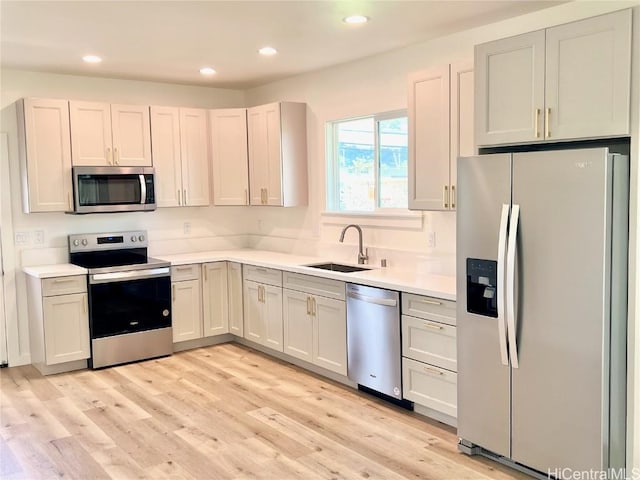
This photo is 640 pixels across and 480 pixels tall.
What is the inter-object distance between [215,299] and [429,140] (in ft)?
9.06

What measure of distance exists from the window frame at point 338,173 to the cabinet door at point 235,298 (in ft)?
3.41

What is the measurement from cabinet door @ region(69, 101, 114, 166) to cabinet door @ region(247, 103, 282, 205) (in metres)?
1.32

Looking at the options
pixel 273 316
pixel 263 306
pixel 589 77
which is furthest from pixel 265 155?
pixel 589 77

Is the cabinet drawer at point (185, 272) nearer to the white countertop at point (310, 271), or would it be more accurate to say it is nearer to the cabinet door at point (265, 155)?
the white countertop at point (310, 271)

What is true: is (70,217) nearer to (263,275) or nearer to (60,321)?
(60,321)

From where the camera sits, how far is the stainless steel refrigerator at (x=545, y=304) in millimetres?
2570

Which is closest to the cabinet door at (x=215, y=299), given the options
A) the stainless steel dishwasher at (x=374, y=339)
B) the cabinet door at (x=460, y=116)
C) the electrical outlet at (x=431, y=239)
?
the stainless steel dishwasher at (x=374, y=339)

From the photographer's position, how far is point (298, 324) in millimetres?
4688

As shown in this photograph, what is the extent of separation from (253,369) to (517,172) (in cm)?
290

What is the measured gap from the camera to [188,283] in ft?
17.6

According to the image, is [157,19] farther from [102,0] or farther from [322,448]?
[322,448]

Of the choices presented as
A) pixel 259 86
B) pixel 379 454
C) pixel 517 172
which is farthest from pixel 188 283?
pixel 517 172

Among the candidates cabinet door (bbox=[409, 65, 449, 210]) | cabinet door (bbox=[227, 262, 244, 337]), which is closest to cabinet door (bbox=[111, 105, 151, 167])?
cabinet door (bbox=[227, 262, 244, 337])

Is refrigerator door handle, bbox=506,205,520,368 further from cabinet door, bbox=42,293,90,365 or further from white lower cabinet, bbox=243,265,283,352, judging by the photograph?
cabinet door, bbox=42,293,90,365
